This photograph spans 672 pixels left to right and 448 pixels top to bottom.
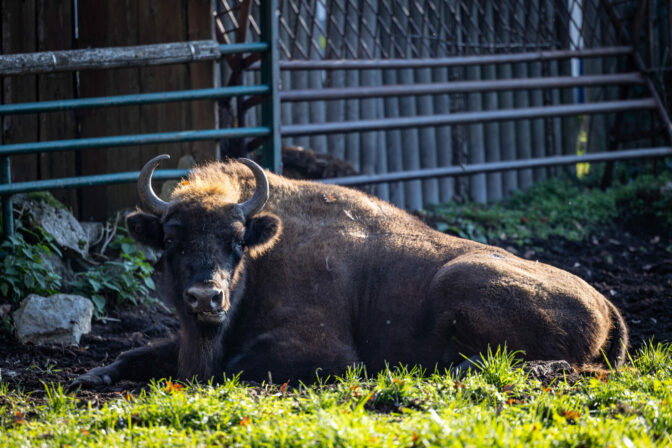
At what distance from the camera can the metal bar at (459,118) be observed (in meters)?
10.1

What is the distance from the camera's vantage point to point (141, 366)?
20.3 feet

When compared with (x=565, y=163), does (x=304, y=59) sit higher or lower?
higher

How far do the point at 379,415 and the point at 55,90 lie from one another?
7012 mm

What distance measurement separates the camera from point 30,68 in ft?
26.1

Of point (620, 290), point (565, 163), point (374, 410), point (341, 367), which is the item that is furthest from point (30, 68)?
point (565, 163)

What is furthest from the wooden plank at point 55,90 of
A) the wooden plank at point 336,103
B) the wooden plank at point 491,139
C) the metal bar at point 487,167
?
the wooden plank at point 491,139

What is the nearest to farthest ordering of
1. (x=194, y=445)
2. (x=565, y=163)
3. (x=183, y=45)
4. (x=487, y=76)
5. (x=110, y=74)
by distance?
(x=194, y=445) → (x=183, y=45) → (x=110, y=74) → (x=565, y=163) → (x=487, y=76)

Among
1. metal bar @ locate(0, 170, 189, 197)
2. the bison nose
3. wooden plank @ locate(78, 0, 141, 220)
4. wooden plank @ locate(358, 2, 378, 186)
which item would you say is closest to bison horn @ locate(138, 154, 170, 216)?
the bison nose

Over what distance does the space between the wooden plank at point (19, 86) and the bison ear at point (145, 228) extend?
3.87m

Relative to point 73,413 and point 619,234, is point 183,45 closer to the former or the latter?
point 73,413

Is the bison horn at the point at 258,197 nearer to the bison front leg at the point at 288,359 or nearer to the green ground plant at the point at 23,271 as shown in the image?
the bison front leg at the point at 288,359

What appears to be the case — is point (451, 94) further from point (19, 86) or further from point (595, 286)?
point (19, 86)

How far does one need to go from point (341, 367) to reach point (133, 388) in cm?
161

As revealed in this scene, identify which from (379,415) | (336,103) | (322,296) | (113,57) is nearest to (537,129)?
(336,103)
